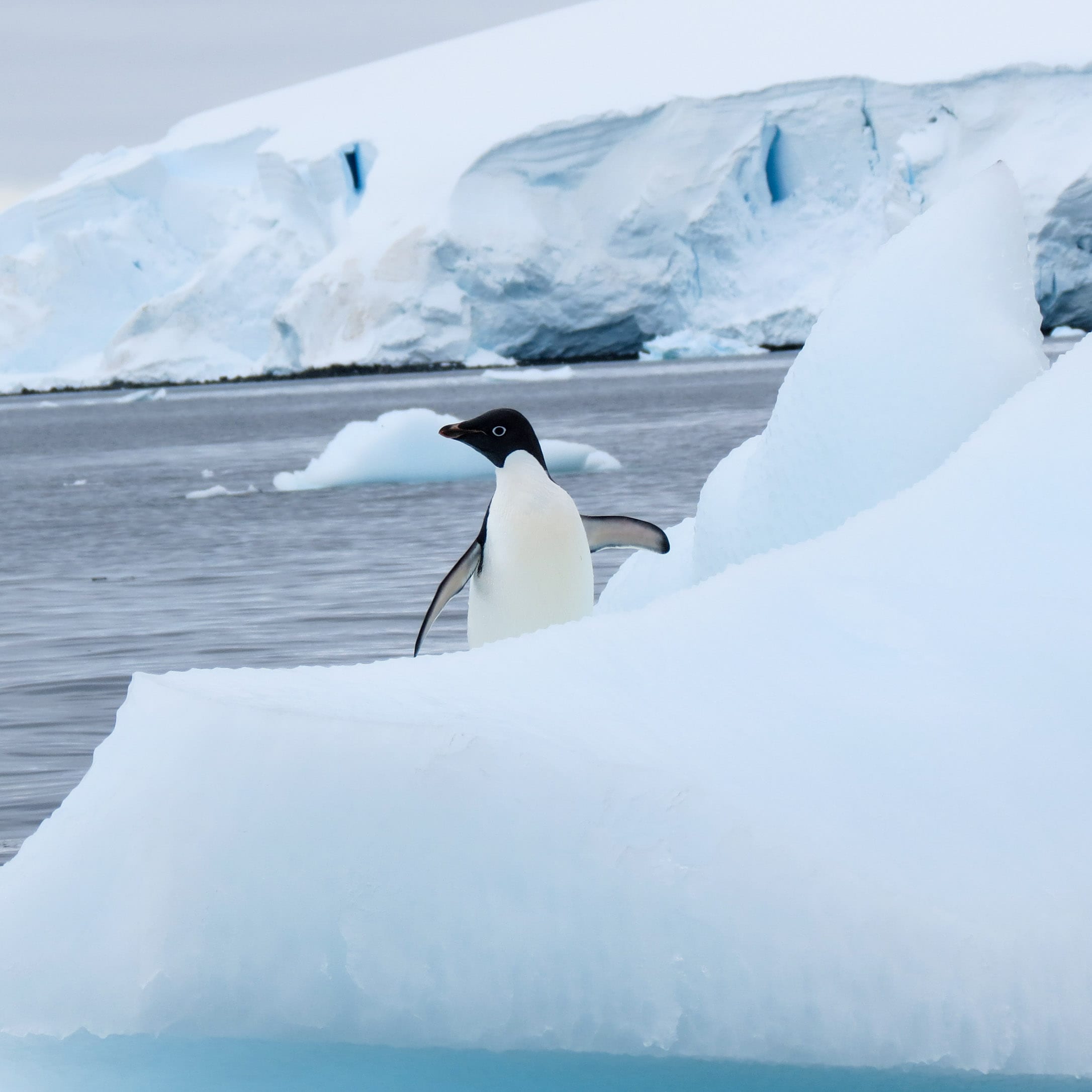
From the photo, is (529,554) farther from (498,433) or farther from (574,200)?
(574,200)

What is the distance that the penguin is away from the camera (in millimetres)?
4984

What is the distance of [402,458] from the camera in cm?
1705

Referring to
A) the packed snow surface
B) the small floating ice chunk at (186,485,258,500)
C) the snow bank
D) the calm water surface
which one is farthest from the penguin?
the small floating ice chunk at (186,485,258,500)

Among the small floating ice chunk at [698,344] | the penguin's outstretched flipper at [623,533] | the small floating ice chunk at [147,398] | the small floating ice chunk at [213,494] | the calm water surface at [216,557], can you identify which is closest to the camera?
the penguin's outstretched flipper at [623,533]

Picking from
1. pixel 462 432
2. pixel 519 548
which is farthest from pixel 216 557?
pixel 519 548

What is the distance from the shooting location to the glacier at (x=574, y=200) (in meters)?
40.0

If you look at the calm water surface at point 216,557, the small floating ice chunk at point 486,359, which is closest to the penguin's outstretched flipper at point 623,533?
the calm water surface at point 216,557

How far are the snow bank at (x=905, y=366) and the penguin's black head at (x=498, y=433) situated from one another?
2.49 feet

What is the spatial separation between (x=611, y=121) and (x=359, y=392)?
1241 centimetres

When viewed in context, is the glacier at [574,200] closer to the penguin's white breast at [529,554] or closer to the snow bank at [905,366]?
the penguin's white breast at [529,554]

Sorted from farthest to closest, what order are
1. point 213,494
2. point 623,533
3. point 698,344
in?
point 698,344
point 213,494
point 623,533

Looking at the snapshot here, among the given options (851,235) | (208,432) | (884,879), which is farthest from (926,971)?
(851,235)

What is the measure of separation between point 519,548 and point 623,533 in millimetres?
690

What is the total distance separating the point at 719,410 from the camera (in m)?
29.0
